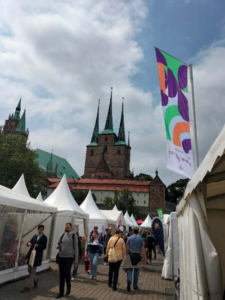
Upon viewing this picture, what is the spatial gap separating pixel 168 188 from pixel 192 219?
8320 cm

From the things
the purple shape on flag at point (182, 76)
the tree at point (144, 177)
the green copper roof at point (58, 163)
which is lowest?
the purple shape on flag at point (182, 76)

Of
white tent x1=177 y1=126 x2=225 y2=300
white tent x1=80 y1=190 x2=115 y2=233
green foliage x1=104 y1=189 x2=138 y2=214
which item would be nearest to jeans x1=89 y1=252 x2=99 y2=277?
white tent x1=177 y1=126 x2=225 y2=300

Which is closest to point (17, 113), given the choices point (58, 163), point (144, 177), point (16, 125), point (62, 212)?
point (16, 125)

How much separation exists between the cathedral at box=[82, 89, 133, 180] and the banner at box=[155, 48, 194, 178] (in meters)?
79.3

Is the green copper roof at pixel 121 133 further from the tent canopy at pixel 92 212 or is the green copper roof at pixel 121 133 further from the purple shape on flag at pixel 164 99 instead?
the purple shape on flag at pixel 164 99

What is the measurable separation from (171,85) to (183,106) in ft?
2.12

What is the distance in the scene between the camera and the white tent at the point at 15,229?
23.2 feet

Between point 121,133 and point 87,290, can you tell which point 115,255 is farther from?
point 121,133

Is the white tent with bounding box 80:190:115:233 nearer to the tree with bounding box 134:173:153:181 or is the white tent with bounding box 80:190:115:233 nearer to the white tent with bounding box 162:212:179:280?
the white tent with bounding box 162:212:179:280

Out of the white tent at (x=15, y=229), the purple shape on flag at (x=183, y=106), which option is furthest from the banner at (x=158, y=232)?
the purple shape on flag at (x=183, y=106)

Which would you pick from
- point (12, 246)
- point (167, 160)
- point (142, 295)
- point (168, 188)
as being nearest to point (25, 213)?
point (12, 246)

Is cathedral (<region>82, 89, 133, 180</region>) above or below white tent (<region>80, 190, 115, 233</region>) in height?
above

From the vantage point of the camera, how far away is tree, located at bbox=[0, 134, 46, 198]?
40.0 meters

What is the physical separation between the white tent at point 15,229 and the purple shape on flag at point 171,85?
5.36m
